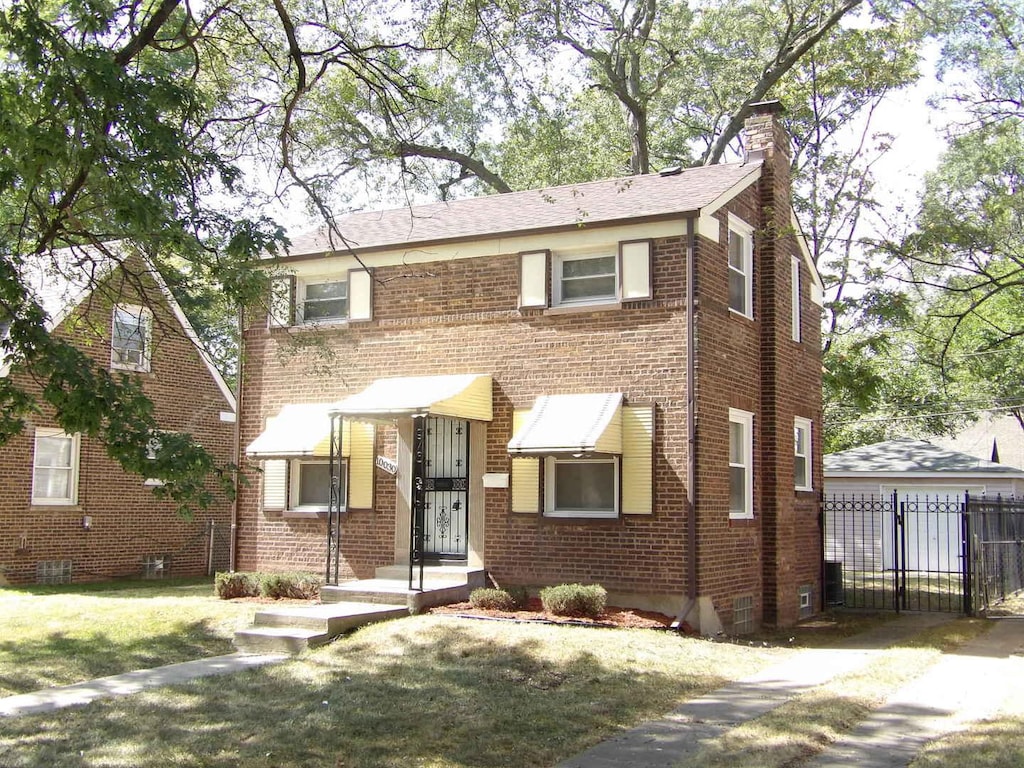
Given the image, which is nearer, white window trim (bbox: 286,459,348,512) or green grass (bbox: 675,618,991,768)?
green grass (bbox: 675,618,991,768)

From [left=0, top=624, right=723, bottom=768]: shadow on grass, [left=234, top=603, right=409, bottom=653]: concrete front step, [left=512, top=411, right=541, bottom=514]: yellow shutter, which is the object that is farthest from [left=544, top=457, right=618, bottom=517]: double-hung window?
[left=0, top=624, right=723, bottom=768]: shadow on grass

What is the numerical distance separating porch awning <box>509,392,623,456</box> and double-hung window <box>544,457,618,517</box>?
626 millimetres

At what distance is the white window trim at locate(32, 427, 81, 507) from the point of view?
2052 cm

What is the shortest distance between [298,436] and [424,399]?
9.14ft

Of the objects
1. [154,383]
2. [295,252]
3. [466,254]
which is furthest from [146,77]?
[154,383]

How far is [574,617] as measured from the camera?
13781mm

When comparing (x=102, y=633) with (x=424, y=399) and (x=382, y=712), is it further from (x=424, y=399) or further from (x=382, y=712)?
(x=382, y=712)

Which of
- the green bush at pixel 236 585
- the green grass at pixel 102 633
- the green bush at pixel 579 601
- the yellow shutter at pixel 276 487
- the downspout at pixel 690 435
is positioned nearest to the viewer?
the green grass at pixel 102 633

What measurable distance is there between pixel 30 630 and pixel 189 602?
2533mm

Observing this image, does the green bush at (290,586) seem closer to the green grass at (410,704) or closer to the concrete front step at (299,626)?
the concrete front step at (299,626)

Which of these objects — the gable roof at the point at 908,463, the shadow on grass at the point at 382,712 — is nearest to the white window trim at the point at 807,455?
the gable roof at the point at 908,463

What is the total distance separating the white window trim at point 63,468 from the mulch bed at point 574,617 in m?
10.2

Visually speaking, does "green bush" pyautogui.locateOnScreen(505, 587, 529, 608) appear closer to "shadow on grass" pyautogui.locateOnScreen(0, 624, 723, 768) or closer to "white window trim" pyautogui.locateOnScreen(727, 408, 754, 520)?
"shadow on grass" pyautogui.locateOnScreen(0, 624, 723, 768)

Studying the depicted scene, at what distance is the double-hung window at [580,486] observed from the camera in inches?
587
